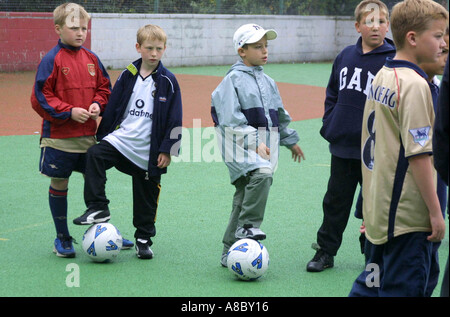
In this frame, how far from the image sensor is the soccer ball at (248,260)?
4.75 metres

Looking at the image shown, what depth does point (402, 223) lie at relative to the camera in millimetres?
3463

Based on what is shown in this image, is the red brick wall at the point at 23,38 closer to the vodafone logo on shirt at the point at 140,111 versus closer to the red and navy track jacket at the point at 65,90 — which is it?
the red and navy track jacket at the point at 65,90

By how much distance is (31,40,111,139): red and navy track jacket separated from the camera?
524cm

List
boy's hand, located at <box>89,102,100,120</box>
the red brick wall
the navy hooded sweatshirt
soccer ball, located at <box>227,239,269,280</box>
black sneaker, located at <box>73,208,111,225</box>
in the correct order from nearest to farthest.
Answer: soccer ball, located at <box>227,239,269,280</box> < the navy hooded sweatshirt < black sneaker, located at <box>73,208,111,225</box> < boy's hand, located at <box>89,102,100,120</box> < the red brick wall

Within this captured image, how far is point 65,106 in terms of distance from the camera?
206 inches

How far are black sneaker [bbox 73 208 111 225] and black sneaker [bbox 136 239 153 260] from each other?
37 cm

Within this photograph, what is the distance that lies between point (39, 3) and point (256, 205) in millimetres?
15578

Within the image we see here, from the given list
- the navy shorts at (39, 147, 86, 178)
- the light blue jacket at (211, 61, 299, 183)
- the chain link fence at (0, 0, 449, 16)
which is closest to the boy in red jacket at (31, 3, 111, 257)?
the navy shorts at (39, 147, 86, 178)

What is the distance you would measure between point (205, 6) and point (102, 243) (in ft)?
63.2

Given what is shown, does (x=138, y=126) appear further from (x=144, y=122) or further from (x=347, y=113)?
(x=347, y=113)

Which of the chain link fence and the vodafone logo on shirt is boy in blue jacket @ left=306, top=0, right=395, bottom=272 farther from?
the chain link fence

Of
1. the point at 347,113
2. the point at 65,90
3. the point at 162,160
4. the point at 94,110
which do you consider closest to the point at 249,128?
the point at 347,113

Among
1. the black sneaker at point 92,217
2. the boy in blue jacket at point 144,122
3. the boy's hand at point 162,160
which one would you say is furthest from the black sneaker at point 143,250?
the boy's hand at point 162,160
